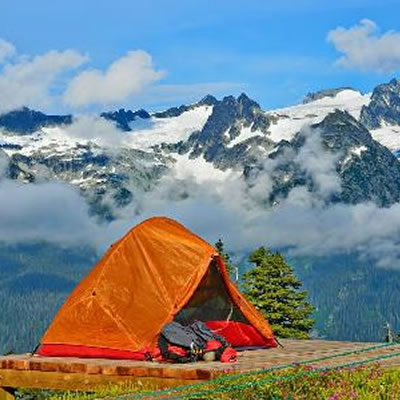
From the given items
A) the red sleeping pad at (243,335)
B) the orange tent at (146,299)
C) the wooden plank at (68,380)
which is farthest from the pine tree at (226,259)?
the wooden plank at (68,380)

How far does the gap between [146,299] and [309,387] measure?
891cm

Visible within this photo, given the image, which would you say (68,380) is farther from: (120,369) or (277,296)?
(277,296)

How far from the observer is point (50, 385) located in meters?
20.0

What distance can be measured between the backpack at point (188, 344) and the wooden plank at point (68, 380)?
1.56 m

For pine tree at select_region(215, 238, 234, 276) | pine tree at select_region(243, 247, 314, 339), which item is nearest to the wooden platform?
pine tree at select_region(243, 247, 314, 339)

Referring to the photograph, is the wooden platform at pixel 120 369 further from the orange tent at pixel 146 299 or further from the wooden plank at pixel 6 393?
the orange tent at pixel 146 299

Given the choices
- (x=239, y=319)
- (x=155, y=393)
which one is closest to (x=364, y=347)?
(x=239, y=319)

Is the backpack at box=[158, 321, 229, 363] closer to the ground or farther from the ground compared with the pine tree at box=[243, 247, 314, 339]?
farther from the ground

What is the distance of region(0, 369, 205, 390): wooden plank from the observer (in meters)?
18.2

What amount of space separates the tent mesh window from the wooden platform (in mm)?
1807

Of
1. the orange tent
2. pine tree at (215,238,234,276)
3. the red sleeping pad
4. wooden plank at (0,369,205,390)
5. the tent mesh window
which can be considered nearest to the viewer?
wooden plank at (0,369,205,390)

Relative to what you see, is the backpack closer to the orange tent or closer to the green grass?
the orange tent

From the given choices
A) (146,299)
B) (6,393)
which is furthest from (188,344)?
(6,393)

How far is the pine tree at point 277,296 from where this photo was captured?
214ft
